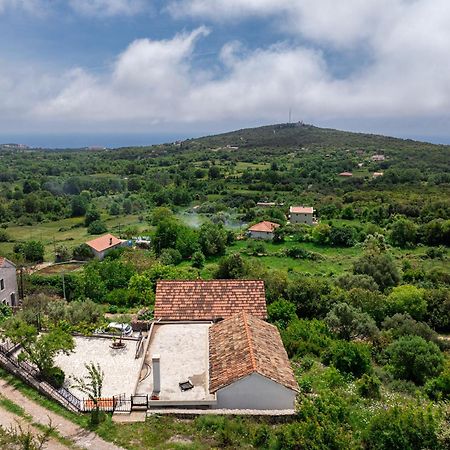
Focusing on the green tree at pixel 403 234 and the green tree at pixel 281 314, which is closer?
the green tree at pixel 281 314

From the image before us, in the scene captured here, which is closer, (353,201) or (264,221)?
(264,221)

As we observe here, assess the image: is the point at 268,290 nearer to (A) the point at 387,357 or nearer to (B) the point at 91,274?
(A) the point at 387,357

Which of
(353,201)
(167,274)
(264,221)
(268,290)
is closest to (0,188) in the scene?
(264,221)

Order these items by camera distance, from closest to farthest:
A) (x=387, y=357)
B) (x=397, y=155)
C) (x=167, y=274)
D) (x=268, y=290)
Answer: (x=387, y=357) → (x=268, y=290) → (x=167, y=274) → (x=397, y=155)

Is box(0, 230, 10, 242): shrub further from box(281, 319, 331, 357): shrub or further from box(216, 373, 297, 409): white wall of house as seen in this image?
box(216, 373, 297, 409): white wall of house

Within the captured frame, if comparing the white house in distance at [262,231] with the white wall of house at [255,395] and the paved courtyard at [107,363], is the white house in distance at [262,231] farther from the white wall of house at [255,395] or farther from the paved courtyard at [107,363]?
the white wall of house at [255,395]

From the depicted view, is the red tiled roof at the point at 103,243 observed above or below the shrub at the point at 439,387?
below

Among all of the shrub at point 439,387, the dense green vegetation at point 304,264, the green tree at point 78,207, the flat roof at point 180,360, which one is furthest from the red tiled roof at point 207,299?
the green tree at point 78,207
